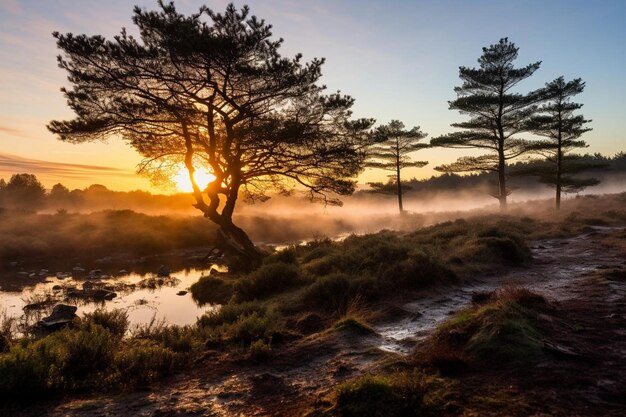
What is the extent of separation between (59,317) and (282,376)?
7.89 meters

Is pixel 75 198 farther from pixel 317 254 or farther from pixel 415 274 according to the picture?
pixel 415 274

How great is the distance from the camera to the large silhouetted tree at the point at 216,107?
1487 cm

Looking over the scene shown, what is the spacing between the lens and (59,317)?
1048 cm

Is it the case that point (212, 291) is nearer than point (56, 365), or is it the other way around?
point (56, 365)

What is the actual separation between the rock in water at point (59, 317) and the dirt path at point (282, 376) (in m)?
5.42

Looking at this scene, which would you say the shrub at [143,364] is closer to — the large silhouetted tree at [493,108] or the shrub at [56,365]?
the shrub at [56,365]

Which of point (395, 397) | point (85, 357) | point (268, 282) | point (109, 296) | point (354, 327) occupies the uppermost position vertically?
point (395, 397)

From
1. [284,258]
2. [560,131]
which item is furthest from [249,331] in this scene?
[560,131]

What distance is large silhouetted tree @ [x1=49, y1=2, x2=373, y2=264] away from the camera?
14.9 metres

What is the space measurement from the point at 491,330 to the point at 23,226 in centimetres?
3777

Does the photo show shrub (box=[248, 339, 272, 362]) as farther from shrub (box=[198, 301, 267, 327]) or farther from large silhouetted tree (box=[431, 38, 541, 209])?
large silhouetted tree (box=[431, 38, 541, 209])

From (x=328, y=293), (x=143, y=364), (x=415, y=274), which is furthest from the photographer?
(x=415, y=274)

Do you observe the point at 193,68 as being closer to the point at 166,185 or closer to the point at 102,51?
the point at 102,51

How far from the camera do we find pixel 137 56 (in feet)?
49.5
